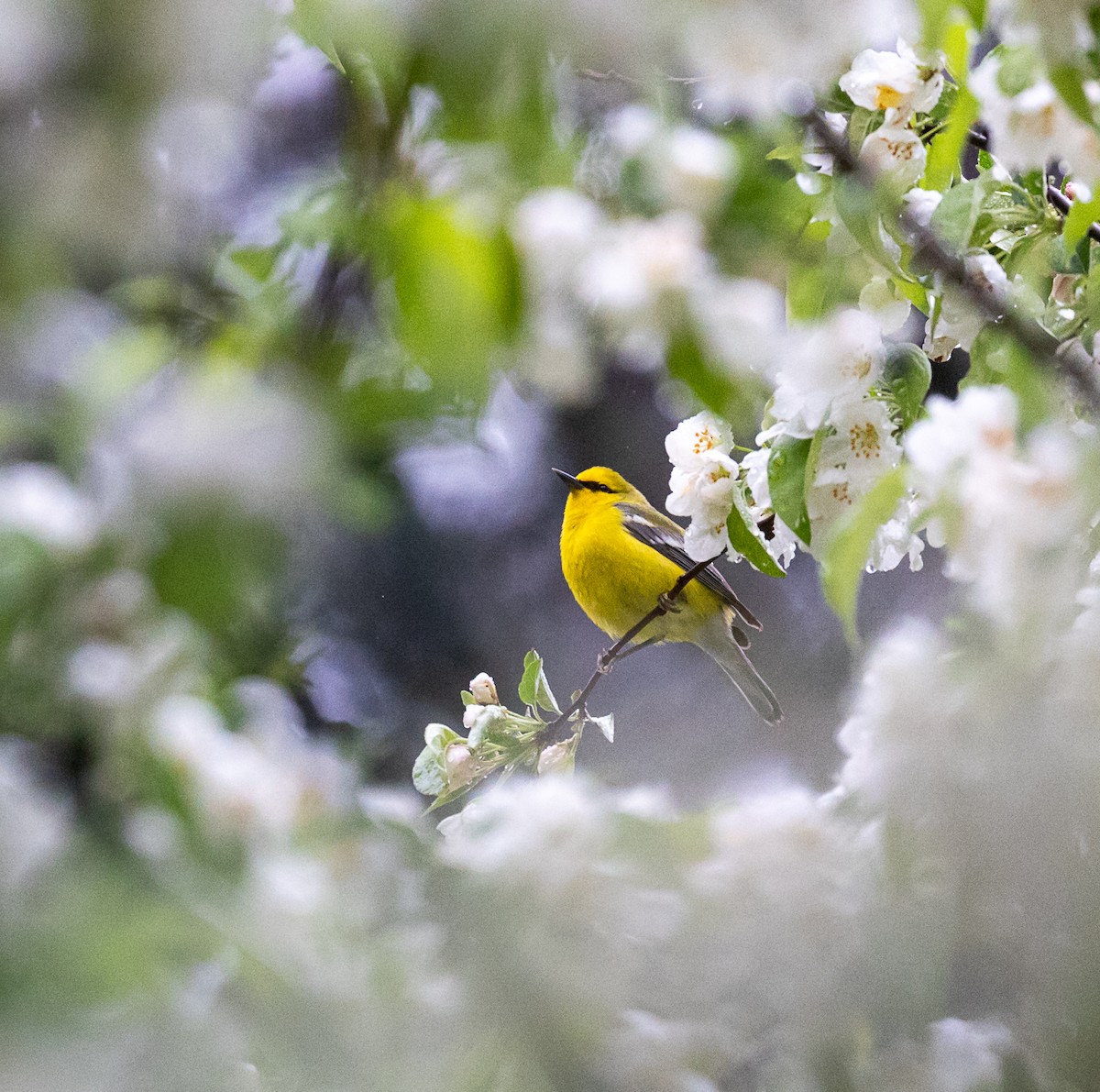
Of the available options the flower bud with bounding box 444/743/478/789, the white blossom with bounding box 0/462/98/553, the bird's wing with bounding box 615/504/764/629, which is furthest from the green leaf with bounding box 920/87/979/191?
the bird's wing with bounding box 615/504/764/629

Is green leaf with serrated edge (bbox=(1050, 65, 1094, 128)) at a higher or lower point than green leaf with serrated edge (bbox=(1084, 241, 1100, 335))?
lower

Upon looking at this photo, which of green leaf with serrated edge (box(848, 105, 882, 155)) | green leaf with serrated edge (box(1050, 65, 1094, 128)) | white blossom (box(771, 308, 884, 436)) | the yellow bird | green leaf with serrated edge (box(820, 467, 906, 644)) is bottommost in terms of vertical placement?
green leaf with serrated edge (box(820, 467, 906, 644))

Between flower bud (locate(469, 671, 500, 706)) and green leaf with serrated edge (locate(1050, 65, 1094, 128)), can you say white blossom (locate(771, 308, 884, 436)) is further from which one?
flower bud (locate(469, 671, 500, 706))

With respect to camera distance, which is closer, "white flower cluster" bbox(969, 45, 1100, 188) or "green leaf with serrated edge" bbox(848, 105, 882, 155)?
"white flower cluster" bbox(969, 45, 1100, 188)

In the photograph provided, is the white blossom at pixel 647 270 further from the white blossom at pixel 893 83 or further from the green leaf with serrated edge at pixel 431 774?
the green leaf with serrated edge at pixel 431 774

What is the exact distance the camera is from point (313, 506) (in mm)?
157

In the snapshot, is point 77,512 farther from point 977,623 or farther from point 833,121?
point 833,121

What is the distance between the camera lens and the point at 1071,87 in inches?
10.9

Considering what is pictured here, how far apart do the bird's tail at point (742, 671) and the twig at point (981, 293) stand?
0.81 metres

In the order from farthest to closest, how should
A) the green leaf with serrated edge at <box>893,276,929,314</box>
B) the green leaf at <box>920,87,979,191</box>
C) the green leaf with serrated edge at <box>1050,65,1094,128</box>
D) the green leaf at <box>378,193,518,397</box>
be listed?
Answer: 1. the green leaf with serrated edge at <box>893,276,929,314</box>
2. the green leaf at <box>920,87,979,191</box>
3. the green leaf with serrated edge at <box>1050,65,1094,128</box>
4. the green leaf at <box>378,193,518,397</box>

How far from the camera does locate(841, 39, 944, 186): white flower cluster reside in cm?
51

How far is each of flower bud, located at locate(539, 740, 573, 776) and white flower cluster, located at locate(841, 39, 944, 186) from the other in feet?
1.48

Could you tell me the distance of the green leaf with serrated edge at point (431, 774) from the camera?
0.71 m

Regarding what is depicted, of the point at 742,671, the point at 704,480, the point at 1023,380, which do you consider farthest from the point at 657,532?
the point at 1023,380
